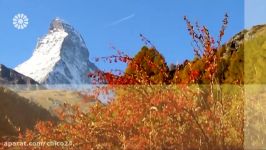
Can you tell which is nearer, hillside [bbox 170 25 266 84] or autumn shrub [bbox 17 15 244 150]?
autumn shrub [bbox 17 15 244 150]

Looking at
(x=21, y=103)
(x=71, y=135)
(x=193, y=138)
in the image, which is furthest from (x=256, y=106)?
(x=21, y=103)

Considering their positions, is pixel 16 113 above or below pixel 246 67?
below

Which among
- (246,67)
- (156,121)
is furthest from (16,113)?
(246,67)

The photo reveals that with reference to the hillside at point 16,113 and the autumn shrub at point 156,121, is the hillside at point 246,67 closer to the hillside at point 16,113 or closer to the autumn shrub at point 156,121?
the autumn shrub at point 156,121

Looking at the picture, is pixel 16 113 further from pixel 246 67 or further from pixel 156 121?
pixel 246 67

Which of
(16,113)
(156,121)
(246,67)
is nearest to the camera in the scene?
(156,121)

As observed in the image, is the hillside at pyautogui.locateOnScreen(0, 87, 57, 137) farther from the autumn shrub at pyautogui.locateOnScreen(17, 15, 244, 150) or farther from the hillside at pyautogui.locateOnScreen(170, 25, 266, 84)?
the hillside at pyautogui.locateOnScreen(170, 25, 266, 84)

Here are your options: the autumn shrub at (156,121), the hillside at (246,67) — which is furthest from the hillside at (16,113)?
the hillside at (246,67)

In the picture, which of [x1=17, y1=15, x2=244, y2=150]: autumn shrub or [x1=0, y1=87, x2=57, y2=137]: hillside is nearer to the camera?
[x1=17, y1=15, x2=244, y2=150]: autumn shrub

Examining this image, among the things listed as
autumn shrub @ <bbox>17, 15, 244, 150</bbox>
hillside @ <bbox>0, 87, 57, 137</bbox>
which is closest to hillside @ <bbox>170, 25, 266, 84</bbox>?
autumn shrub @ <bbox>17, 15, 244, 150</bbox>

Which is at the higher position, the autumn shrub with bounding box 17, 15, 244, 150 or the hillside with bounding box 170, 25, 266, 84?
the hillside with bounding box 170, 25, 266, 84

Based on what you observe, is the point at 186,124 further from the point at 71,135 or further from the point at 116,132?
the point at 71,135

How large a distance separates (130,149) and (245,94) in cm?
215

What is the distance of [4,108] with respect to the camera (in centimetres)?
1030
